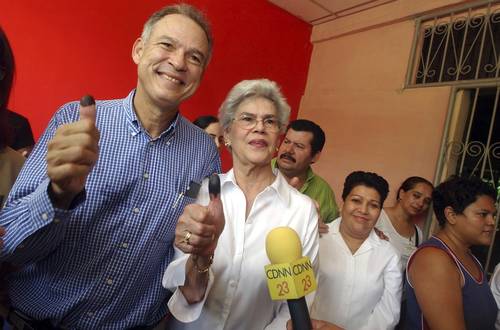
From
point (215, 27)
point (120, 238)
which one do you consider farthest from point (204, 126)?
point (120, 238)

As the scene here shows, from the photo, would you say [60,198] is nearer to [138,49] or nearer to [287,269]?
[287,269]

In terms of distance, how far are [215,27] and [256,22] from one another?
0.52 meters

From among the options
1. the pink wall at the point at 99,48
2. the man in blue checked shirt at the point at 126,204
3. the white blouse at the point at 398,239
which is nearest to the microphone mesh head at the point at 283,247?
the man in blue checked shirt at the point at 126,204

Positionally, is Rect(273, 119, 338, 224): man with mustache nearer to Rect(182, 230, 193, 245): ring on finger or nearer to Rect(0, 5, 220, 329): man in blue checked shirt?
Rect(0, 5, 220, 329): man in blue checked shirt

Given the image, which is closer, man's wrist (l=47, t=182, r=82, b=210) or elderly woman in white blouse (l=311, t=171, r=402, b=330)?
man's wrist (l=47, t=182, r=82, b=210)

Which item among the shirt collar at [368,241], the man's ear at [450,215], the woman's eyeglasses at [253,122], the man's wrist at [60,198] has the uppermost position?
the woman's eyeglasses at [253,122]

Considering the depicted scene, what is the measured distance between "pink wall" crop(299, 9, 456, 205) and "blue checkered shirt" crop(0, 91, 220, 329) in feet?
8.52

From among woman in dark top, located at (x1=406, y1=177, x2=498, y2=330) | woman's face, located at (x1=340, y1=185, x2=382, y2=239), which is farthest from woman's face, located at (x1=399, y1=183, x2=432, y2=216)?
woman's face, located at (x1=340, y1=185, x2=382, y2=239)

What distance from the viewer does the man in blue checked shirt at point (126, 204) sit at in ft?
3.28

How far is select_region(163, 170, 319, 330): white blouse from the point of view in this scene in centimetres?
119

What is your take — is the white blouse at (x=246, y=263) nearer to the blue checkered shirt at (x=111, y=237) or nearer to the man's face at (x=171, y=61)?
the blue checkered shirt at (x=111, y=237)

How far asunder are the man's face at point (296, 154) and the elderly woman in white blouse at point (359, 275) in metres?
0.57

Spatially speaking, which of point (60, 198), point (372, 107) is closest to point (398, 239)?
point (372, 107)

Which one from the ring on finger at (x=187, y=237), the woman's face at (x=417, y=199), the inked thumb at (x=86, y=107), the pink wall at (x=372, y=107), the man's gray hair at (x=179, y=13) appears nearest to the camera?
the inked thumb at (x=86, y=107)
